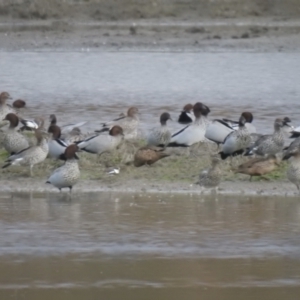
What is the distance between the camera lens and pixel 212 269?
8797 mm

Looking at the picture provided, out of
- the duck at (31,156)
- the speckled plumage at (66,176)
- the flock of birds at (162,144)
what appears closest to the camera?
the speckled plumage at (66,176)

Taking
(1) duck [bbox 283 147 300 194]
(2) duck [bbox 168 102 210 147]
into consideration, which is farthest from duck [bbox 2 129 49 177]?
(1) duck [bbox 283 147 300 194]

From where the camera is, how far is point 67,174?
39.4 feet

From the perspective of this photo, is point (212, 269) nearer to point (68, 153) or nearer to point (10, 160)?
point (68, 153)

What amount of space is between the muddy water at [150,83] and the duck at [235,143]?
3.15 m

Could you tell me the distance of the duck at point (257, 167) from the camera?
499 inches

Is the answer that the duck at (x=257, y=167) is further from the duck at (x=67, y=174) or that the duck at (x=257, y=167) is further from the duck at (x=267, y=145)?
the duck at (x=67, y=174)

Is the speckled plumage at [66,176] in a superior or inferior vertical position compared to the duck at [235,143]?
inferior

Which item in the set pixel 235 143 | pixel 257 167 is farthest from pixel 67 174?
pixel 235 143

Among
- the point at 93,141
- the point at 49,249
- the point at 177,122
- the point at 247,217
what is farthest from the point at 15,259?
the point at 177,122

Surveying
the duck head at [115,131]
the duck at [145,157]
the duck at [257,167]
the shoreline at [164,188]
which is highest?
the duck head at [115,131]

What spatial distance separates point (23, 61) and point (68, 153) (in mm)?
16800

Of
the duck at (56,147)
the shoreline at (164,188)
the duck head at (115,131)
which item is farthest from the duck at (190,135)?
the shoreline at (164,188)

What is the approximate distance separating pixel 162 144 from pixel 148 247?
502 cm
